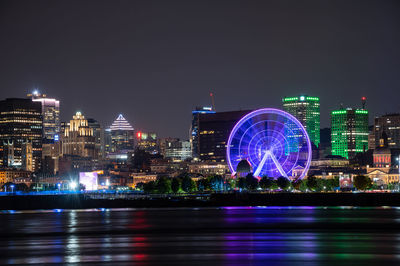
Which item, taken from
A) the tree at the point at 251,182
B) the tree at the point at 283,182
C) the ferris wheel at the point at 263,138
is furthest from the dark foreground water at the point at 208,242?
the tree at the point at 283,182

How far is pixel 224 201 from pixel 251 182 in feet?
39.9

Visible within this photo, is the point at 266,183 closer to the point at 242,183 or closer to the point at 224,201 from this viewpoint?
the point at 242,183

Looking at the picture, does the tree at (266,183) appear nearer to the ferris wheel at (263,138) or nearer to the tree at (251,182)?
the tree at (251,182)

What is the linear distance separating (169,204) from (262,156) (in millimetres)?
23211

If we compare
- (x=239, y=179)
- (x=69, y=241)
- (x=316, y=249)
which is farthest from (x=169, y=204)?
(x=316, y=249)

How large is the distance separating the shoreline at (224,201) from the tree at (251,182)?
4813 millimetres

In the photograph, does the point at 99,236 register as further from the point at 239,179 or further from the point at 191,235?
the point at 239,179

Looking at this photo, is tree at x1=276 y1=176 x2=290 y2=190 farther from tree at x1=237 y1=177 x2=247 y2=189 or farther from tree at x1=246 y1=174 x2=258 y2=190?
tree at x1=237 y1=177 x2=247 y2=189

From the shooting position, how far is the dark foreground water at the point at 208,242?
55.6m

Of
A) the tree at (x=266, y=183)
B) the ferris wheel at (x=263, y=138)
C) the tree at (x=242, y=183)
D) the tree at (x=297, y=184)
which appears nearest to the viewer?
the ferris wheel at (x=263, y=138)

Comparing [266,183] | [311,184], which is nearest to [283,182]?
[266,183]

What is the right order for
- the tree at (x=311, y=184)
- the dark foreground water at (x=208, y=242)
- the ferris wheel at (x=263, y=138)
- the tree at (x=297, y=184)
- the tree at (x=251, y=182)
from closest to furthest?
the dark foreground water at (x=208, y=242) < the ferris wheel at (x=263, y=138) < the tree at (x=251, y=182) < the tree at (x=297, y=184) < the tree at (x=311, y=184)

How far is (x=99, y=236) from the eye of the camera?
76.2 meters

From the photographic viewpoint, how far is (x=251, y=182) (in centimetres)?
17812
